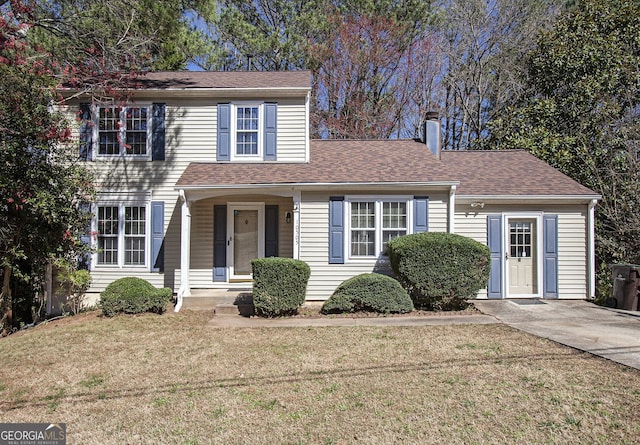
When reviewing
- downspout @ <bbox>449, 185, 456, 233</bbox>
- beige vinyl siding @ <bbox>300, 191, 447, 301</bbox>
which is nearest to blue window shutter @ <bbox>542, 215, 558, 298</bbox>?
downspout @ <bbox>449, 185, 456, 233</bbox>

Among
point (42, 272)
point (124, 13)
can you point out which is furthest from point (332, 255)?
point (124, 13)

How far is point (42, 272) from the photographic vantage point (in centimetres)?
1101

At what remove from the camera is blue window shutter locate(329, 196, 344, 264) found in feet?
36.6

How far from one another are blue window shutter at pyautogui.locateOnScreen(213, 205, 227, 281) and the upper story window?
251 cm

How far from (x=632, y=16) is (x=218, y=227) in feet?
55.7

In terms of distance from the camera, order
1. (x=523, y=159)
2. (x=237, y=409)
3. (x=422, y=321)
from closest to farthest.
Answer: (x=237, y=409), (x=422, y=321), (x=523, y=159)

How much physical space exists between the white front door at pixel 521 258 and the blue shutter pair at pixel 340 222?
240 centimetres

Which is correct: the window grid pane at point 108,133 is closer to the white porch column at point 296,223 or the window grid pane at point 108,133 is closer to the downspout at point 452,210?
the white porch column at point 296,223

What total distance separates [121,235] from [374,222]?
6.62 m

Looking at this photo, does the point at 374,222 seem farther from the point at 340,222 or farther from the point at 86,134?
the point at 86,134

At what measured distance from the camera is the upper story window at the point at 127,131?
12.1 meters

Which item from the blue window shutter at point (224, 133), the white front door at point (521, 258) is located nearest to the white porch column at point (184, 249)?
the blue window shutter at point (224, 133)

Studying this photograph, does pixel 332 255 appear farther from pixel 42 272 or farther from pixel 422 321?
pixel 42 272

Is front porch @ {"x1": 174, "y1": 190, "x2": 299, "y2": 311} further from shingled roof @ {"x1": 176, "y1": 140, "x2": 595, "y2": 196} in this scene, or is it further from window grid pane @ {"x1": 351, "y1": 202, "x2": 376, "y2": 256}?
window grid pane @ {"x1": 351, "y1": 202, "x2": 376, "y2": 256}
